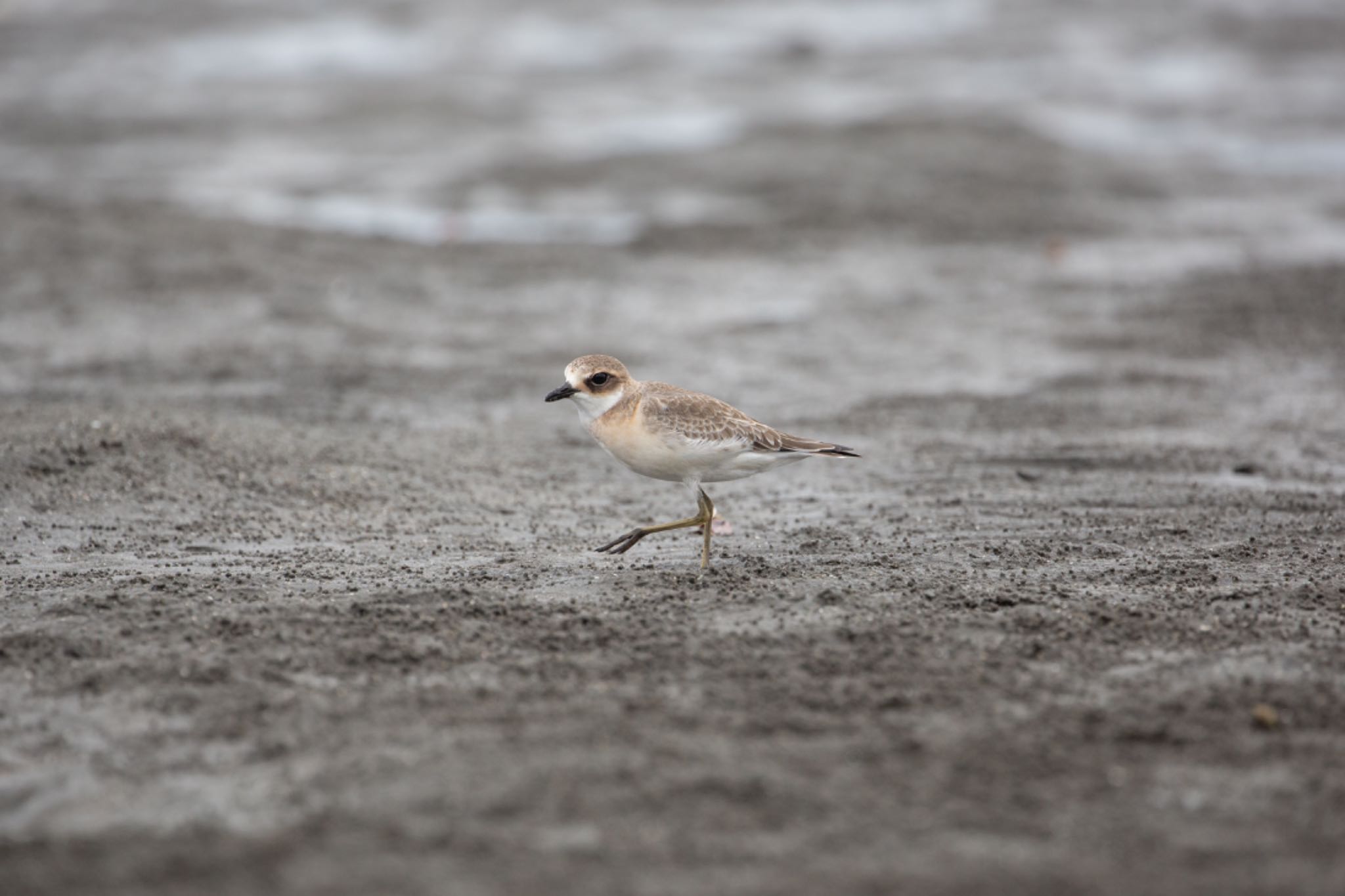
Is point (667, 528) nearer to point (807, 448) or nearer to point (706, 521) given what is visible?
point (706, 521)

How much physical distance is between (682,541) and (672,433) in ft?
3.24

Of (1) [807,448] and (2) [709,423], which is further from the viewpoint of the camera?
(1) [807,448]

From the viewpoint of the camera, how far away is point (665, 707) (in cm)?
448

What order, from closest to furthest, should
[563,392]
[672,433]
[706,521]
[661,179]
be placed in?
[672,433] → [563,392] → [706,521] → [661,179]

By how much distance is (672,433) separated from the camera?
5.76 meters

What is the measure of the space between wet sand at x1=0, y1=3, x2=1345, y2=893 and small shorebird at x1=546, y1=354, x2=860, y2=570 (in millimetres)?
411

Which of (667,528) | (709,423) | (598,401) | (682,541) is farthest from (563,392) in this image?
(682,541)

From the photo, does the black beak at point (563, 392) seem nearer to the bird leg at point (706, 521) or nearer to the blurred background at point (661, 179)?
the bird leg at point (706, 521)

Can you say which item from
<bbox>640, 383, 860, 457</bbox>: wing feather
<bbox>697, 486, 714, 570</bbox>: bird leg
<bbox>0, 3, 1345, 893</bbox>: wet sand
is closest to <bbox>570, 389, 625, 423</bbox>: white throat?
<bbox>640, 383, 860, 457</bbox>: wing feather

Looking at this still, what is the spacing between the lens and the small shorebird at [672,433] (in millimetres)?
5789

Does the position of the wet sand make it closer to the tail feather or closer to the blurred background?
the blurred background

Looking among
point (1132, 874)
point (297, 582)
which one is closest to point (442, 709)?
point (297, 582)

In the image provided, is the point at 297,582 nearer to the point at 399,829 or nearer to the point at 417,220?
the point at 399,829

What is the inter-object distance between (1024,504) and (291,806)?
4256 mm
